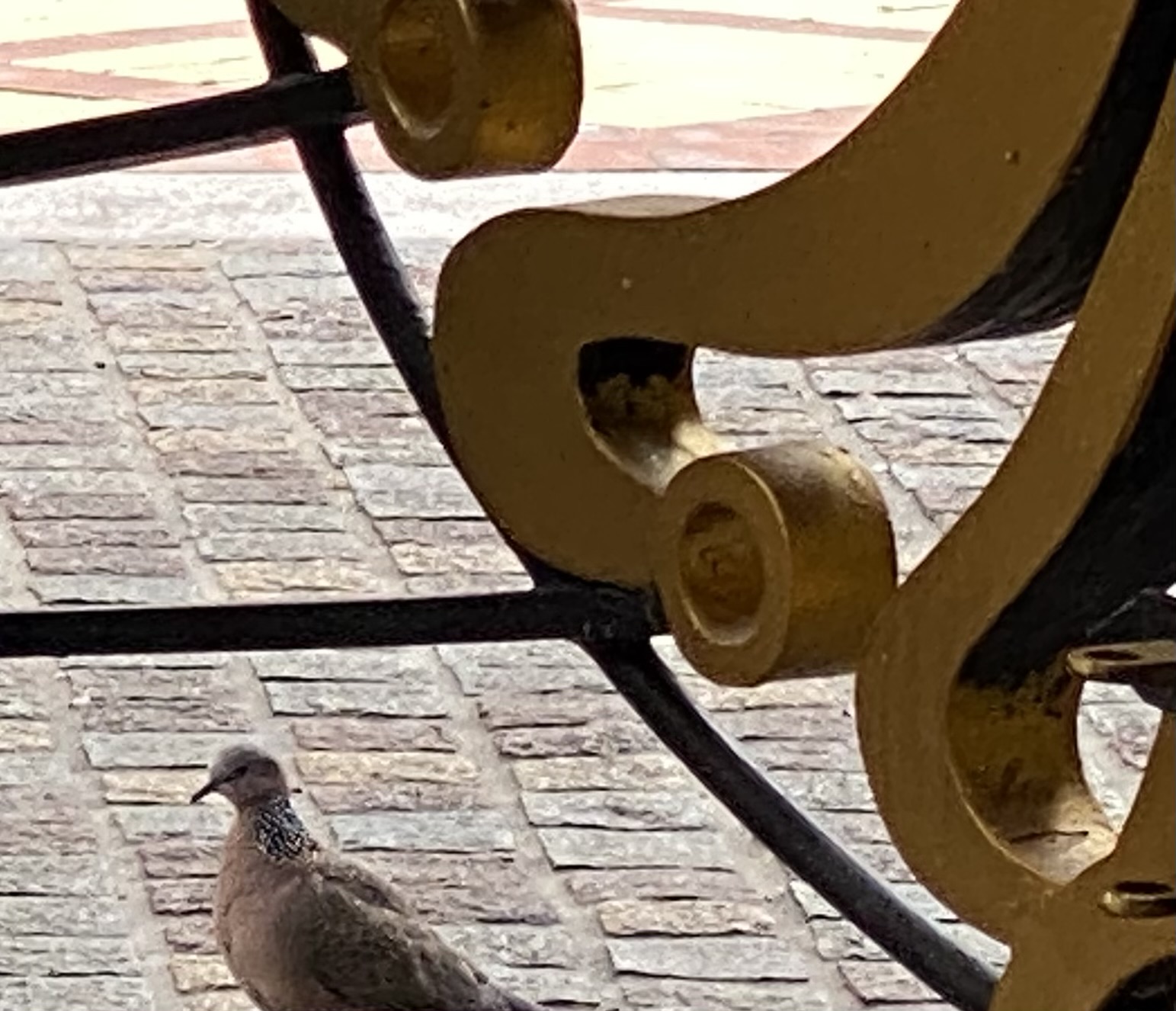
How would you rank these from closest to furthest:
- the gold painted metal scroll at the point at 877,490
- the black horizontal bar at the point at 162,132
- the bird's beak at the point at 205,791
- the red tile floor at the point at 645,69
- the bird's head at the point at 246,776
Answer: the gold painted metal scroll at the point at 877,490
the black horizontal bar at the point at 162,132
the bird's head at the point at 246,776
the bird's beak at the point at 205,791
the red tile floor at the point at 645,69

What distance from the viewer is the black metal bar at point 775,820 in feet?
3.12

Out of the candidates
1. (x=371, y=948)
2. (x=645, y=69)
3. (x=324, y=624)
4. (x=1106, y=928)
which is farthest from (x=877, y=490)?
(x=645, y=69)

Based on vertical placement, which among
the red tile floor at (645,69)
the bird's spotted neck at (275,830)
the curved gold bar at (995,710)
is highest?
the red tile floor at (645,69)

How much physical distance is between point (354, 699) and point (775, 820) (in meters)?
2.91

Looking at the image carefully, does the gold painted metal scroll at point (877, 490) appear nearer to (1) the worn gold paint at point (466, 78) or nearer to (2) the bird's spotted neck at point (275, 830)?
(1) the worn gold paint at point (466, 78)

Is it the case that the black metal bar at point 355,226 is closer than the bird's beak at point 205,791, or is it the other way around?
the black metal bar at point 355,226

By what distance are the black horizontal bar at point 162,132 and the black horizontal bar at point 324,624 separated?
0.55 feet

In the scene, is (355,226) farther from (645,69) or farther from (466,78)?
(645,69)

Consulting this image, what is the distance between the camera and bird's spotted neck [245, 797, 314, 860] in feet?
10.4

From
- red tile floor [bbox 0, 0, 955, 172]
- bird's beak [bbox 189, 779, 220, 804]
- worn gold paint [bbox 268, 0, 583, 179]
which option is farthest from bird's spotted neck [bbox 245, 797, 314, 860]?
red tile floor [bbox 0, 0, 955, 172]

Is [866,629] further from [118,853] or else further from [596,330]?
[118,853]

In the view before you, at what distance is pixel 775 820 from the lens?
3.28ft

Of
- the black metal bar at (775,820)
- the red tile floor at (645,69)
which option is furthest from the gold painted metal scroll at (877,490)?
the red tile floor at (645,69)

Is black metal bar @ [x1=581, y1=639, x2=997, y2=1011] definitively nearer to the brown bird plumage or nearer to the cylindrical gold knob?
the cylindrical gold knob
